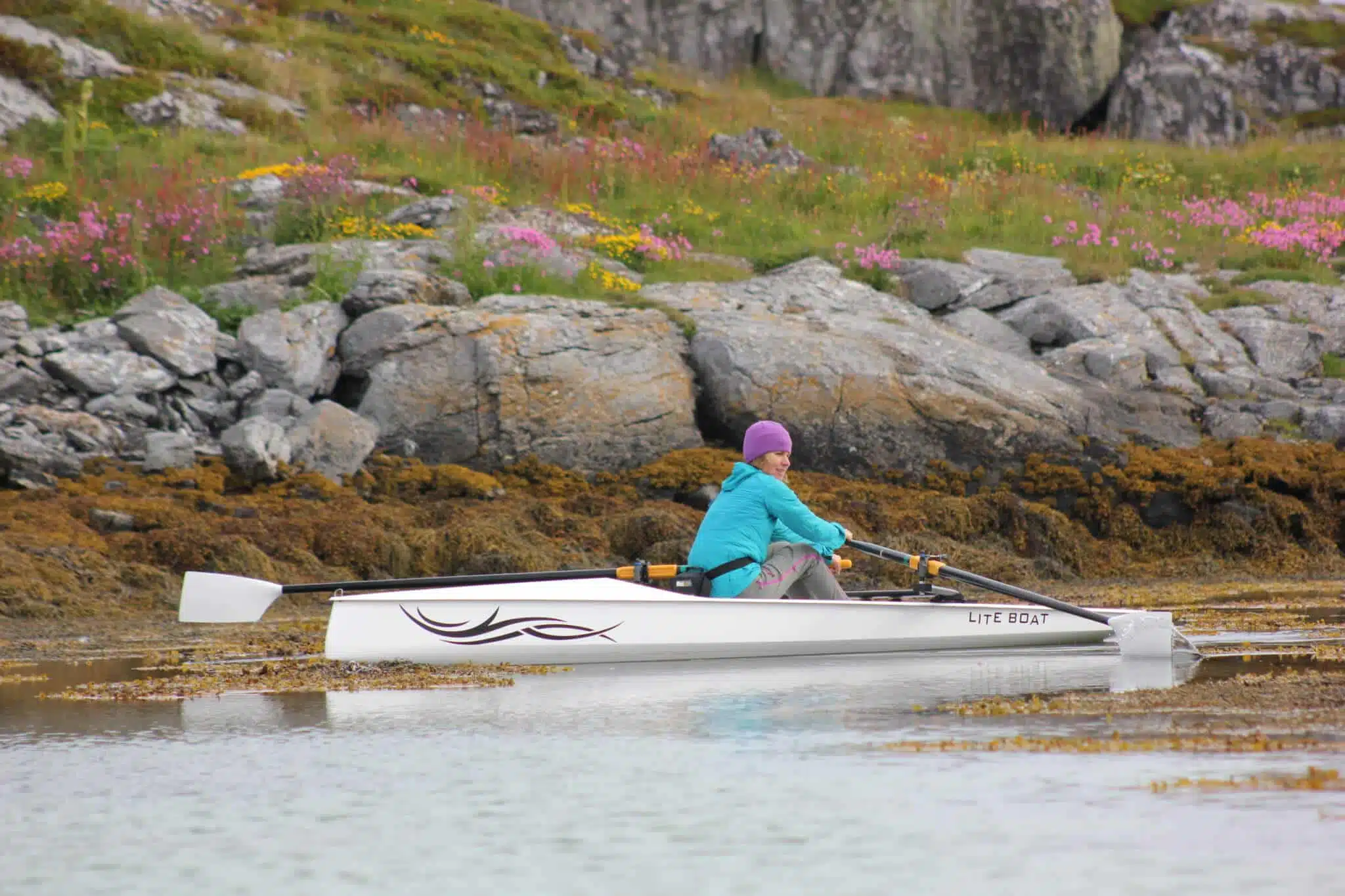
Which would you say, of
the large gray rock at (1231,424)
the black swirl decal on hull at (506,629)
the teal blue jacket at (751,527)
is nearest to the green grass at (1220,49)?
the large gray rock at (1231,424)

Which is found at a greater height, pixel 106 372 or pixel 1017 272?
pixel 1017 272

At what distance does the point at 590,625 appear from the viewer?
33.0ft

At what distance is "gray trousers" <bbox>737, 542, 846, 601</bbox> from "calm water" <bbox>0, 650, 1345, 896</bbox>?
7.58 ft

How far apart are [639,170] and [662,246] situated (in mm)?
3391

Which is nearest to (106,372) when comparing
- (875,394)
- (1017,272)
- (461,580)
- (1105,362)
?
(461,580)

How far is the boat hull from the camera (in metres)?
9.86

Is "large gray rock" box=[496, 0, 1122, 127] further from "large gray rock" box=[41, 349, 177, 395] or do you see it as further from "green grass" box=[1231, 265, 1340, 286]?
"large gray rock" box=[41, 349, 177, 395]

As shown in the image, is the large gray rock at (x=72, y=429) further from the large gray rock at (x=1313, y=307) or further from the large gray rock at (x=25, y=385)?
the large gray rock at (x=1313, y=307)

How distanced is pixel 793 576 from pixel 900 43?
31.2 meters

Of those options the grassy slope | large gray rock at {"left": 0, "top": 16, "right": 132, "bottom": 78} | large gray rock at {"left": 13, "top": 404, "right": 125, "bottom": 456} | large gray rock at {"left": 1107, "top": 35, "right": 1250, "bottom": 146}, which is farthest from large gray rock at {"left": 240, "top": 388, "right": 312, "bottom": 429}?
large gray rock at {"left": 1107, "top": 35, "right": 1250, "bottom": 146}

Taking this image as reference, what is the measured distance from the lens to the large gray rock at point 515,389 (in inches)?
645

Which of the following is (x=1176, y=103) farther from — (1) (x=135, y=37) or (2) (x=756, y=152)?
(1) (x=135, y=37)

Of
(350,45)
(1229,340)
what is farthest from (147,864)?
(350,45)

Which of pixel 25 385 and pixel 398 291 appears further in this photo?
pixel 398 291
